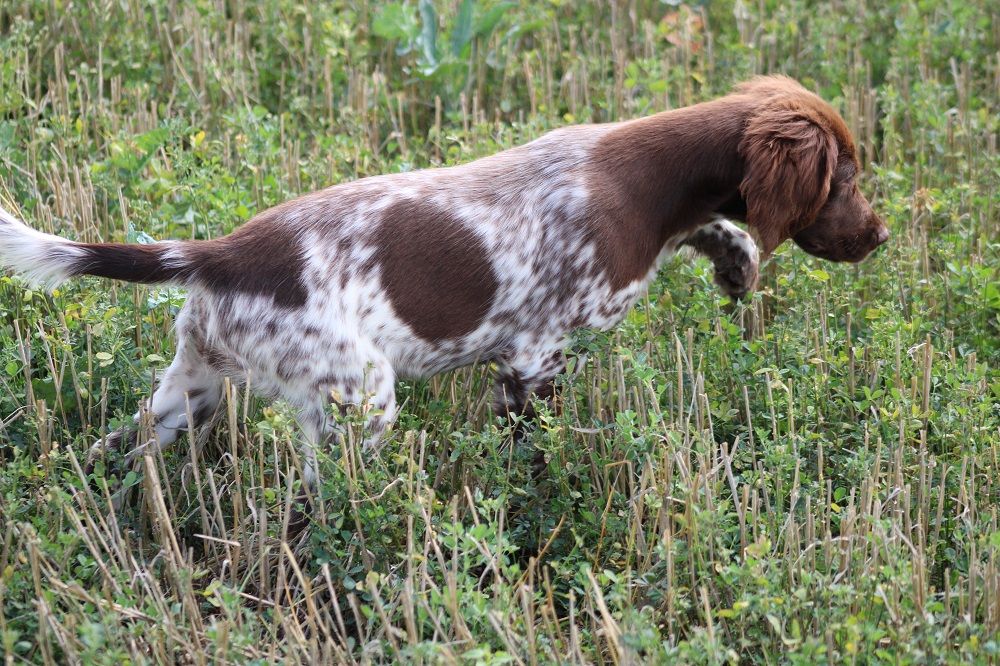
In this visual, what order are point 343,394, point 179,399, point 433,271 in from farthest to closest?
point 179,399
point 433,271
point 343,394

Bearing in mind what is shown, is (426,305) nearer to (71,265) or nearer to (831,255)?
(71,265)

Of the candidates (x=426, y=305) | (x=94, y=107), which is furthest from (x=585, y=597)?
(x=94, y=107)

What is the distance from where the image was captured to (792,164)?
368 centimetres

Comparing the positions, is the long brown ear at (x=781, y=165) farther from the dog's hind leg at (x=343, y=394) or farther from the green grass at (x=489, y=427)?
the dog's hind leg at (x=343, y=394)

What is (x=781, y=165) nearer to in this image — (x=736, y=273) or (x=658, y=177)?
(x=658, y=177)

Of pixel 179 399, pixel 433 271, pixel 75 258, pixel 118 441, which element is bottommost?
pixel 118 441

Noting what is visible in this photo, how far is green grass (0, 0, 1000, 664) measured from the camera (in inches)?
119

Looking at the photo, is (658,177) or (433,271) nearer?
(433,271)

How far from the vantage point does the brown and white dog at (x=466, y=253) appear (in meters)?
3.46

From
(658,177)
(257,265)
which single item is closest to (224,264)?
(257,265)

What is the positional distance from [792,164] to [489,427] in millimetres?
1199

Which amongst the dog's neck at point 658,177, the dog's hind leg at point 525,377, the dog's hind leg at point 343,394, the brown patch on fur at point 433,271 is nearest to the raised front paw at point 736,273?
the dog's neck at point 658,177

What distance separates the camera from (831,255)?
13.5 feet

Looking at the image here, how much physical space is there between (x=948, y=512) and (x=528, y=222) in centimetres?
151
